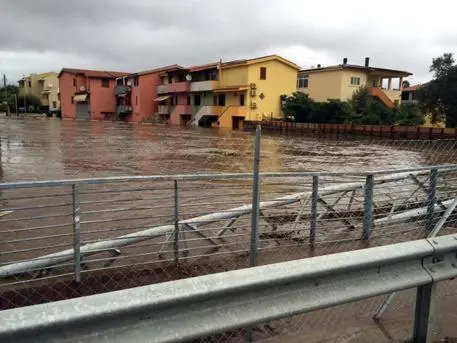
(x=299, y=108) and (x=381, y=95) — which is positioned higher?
(x=381, y=95)

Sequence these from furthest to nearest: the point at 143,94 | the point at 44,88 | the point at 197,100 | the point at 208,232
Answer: the point at 44,88 < the point at 143,94 < the point at 197,100 < the point at 208,232

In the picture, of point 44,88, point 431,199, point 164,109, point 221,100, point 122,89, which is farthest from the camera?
point 44,88

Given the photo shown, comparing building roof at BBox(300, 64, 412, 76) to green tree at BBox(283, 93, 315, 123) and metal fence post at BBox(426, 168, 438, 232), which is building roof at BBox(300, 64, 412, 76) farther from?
metal fence post at BBox(426, 168, 438, 232)

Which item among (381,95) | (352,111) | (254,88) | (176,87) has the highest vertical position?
(176,87)

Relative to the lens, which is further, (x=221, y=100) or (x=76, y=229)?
(x=221, y=100)

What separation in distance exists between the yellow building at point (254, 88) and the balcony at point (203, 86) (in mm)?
598

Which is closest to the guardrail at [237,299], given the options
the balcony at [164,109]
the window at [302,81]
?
the window at [302,81]

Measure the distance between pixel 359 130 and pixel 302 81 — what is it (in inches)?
791

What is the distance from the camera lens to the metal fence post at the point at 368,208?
6.25 metres

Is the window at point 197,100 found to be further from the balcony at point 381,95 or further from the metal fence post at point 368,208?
the metal fence post at point 368,208

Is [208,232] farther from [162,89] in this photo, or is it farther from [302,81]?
[162,89]

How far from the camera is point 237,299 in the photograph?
7.42ft

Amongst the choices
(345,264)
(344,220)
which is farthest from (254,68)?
(345,264)

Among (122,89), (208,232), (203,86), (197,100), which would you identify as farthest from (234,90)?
(208,232)
